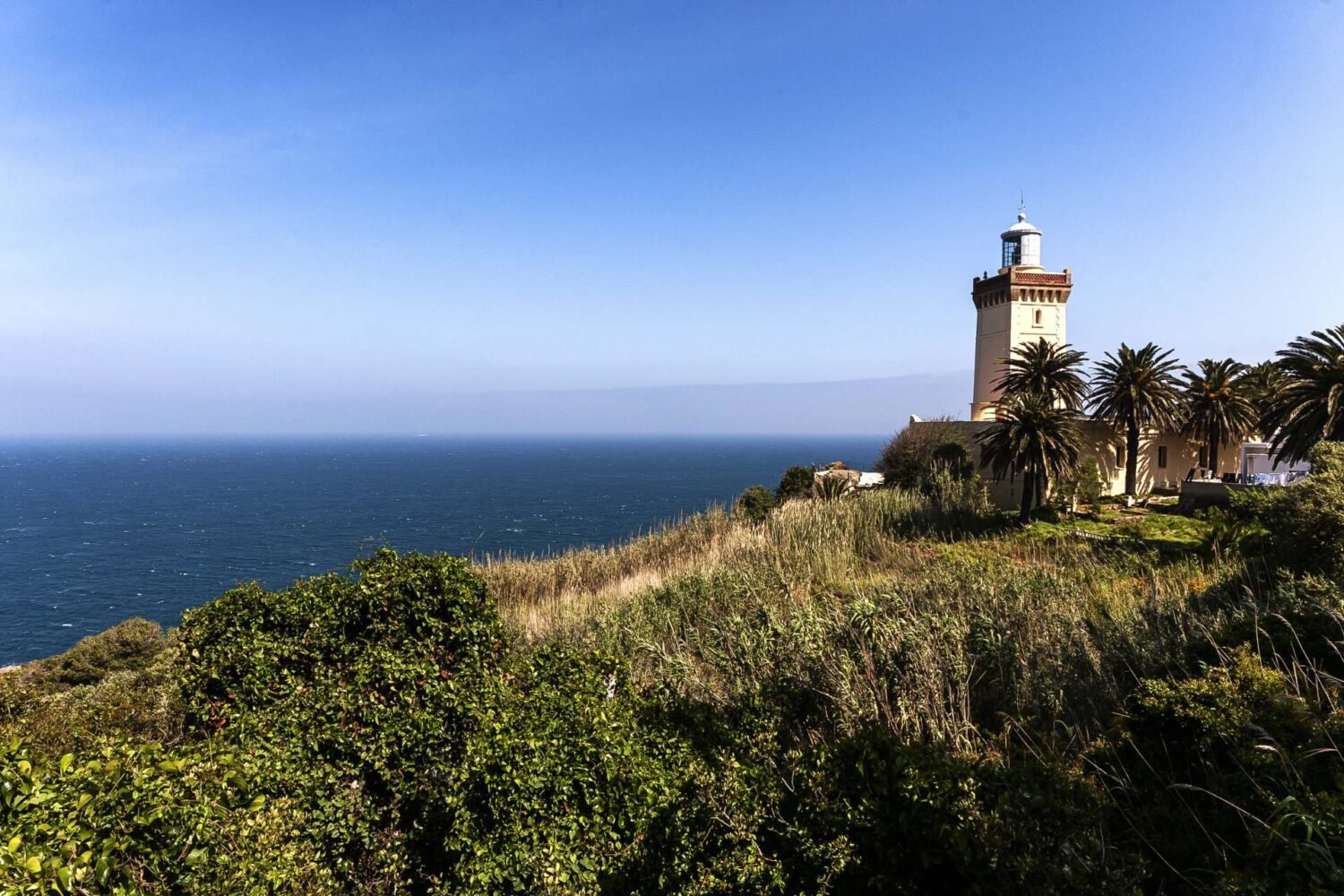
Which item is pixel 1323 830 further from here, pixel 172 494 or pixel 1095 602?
pixel 172 494

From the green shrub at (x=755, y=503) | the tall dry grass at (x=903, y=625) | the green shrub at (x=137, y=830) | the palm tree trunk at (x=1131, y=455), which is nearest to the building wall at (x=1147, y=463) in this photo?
the palm tree trunk at (x=1131, y=455)

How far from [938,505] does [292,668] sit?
2054 cm

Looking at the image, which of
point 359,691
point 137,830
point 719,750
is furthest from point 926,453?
point 137,830

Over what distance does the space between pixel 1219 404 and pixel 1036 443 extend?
34.6ft

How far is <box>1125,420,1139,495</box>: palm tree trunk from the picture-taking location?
2668 centimetres

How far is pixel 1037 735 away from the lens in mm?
6238

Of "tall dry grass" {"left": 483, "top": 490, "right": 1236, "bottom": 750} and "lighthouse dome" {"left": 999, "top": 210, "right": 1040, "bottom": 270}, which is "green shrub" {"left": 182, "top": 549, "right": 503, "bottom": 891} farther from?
"lighthouse dome" {"left": 999, "top": 210, "right": 1040, "bottom": 270}

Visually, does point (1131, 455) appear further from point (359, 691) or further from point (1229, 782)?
point (359, 691)

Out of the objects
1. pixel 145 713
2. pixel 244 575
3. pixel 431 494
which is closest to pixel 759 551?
pixel 145 713

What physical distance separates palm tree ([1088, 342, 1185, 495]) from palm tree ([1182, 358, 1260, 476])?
853 millimetres

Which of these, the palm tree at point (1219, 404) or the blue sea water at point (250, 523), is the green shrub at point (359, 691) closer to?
the blue sea water at point (250, 523)

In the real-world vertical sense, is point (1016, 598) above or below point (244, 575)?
above

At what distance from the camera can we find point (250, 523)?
221 ft

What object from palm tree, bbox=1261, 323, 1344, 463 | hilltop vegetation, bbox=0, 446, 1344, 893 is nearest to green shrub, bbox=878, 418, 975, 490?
palm tree, bbox=1261, 323, 1344, 463
